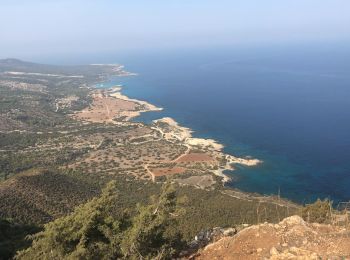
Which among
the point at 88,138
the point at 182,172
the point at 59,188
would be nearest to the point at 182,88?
the point at 88,138

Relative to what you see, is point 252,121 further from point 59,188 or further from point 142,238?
point 142,238

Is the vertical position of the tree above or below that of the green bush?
above

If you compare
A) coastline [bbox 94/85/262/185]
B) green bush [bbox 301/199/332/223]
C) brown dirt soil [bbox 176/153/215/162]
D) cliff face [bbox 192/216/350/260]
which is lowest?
brown dirt soil [bbox 176/153/215/162]

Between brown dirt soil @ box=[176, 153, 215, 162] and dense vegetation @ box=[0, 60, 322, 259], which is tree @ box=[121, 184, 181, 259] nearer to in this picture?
dense vegetation @ box=[0, 60, 322, 259]

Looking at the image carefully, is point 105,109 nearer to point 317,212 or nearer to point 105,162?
point 105,162

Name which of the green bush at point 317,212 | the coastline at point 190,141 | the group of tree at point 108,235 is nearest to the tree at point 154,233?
the group of tree at point 108,235

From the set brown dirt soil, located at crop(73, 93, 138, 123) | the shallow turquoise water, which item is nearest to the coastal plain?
brown dirt soil, located at crop(73, 93, 138, 123)
